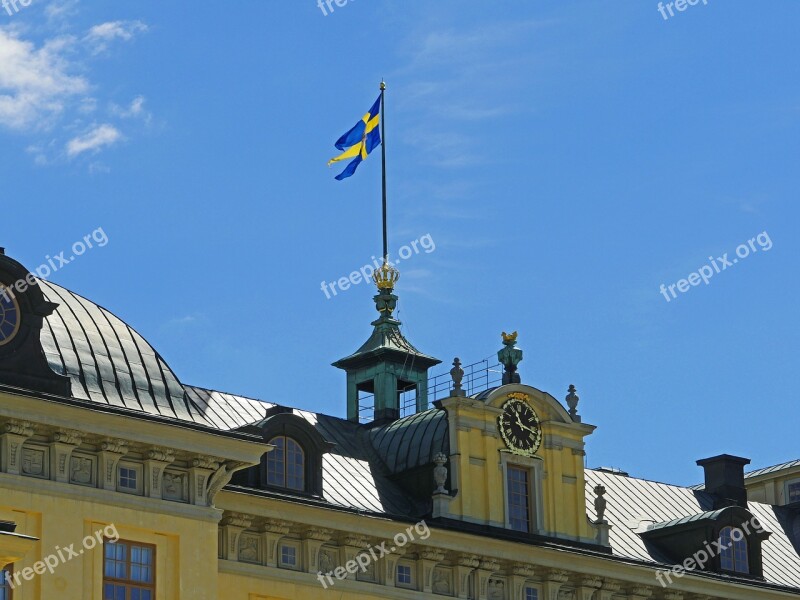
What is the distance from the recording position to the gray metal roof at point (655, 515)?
63062 millimetres

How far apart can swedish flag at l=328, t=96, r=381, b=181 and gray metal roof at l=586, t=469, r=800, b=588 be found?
12.0 metres

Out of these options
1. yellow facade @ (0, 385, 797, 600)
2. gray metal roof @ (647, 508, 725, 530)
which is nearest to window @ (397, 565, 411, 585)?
yellow facade @ (0, 385, 797, 600)

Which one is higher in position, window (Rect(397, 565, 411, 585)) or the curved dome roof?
the curved dome roof

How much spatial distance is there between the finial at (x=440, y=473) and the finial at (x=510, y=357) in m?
3.78

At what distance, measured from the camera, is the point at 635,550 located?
2461 inches

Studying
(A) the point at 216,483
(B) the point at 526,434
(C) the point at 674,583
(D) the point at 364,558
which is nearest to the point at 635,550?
(C) the point at 674,583

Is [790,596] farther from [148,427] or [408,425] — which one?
[148,427]

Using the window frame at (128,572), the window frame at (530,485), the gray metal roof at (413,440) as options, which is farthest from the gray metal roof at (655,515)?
the window frame at (128,572)

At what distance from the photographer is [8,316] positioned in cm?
4775

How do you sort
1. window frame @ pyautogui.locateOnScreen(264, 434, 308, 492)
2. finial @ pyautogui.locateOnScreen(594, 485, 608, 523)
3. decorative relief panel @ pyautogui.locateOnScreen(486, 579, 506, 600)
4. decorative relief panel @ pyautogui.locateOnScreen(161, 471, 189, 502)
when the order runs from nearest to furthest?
decorative relief panel @ pyautogui.locateOnScreen(161, 471, 189, 502) < window frame @ pyautogui.locateOnScreen(264, 434, 308, 492) < decorative relief panel @ pyautogui.locateOnScreen(486, 579, 506, 600) < finial @ pyautogui.locateOnScreen(594, 485, 608, 523)

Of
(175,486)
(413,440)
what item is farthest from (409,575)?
(175,486)

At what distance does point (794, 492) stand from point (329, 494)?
2704 cm

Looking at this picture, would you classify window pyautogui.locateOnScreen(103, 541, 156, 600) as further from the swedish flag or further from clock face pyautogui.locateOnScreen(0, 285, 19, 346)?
the swedish flag

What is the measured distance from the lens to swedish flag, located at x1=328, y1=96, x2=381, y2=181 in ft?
212
